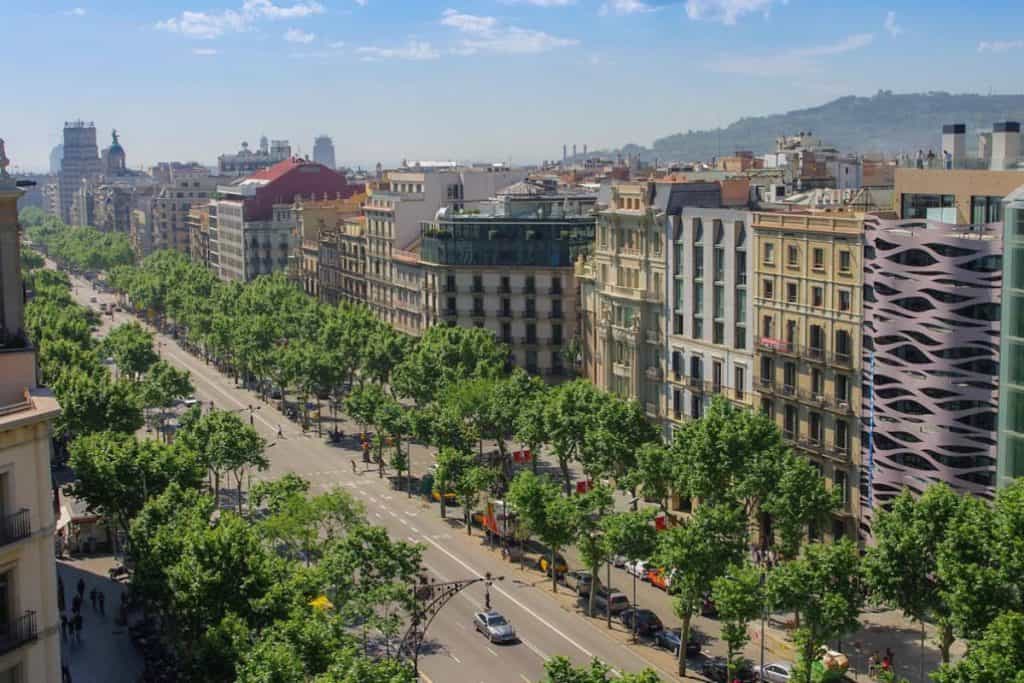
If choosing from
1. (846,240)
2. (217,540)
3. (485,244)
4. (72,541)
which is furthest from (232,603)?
(485,244)

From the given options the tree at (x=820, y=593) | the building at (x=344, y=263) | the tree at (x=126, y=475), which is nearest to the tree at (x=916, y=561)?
the tree at (x=820, y=593)

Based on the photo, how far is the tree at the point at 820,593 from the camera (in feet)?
189

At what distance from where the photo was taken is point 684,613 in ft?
208

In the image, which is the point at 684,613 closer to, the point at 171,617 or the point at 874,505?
the point at 874,505

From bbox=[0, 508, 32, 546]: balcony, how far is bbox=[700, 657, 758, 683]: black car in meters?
35.8

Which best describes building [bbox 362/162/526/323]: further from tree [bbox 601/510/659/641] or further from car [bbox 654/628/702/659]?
car [bbox 654/628/702/659]

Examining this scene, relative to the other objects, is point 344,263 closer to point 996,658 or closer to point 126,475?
point 126,475

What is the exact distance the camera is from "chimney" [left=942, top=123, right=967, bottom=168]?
316 ft

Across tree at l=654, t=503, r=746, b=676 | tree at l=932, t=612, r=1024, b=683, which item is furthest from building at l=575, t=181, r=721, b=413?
tree at l=932, t=612, r=1024, b=683

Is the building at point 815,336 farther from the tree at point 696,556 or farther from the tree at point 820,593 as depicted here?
the tree at point 820,593

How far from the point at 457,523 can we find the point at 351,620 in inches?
1174

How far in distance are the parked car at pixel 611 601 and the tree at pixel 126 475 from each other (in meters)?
23.7

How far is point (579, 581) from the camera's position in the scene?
252ft

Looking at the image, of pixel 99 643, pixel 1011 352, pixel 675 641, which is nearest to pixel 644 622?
pixel 675 641
